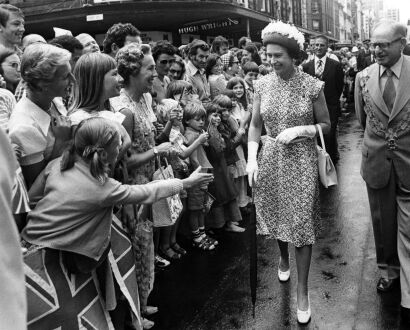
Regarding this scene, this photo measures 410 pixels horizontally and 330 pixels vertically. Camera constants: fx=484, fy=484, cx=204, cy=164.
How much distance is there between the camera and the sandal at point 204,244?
5.32 m

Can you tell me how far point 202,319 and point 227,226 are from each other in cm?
229

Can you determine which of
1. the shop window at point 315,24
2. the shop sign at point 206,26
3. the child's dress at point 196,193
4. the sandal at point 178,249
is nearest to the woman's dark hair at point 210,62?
the child's dress at point 196,193

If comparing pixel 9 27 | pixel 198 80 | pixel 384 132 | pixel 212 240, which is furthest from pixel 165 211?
pixel 198 80

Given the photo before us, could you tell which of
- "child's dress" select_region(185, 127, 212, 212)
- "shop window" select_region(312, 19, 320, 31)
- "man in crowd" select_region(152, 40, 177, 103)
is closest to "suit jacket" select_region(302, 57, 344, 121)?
"man in crowd" select_region(152, 40, 177, 103)

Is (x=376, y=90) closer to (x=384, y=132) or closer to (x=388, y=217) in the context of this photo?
(x=384, y=132)

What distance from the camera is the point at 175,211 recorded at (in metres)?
4.12

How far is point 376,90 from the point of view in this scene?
12.7 feet

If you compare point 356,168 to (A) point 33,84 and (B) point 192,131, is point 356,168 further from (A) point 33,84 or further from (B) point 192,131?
(A) point 33,84

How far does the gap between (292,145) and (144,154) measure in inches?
45.7

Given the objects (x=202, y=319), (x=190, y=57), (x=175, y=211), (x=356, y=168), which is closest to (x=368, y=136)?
(x=175, y=211)

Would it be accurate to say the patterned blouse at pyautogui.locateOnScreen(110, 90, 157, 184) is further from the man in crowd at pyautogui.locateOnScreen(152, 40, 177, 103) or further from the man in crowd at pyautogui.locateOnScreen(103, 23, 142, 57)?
the man in crowd at pyautogui.locateOnScreen(152, 40, 177, 103)

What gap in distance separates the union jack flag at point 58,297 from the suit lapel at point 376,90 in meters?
2.54

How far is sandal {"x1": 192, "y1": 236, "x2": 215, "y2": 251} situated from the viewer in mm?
5324

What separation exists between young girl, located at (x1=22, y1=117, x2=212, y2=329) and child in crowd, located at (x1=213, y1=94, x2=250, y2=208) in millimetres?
3113
